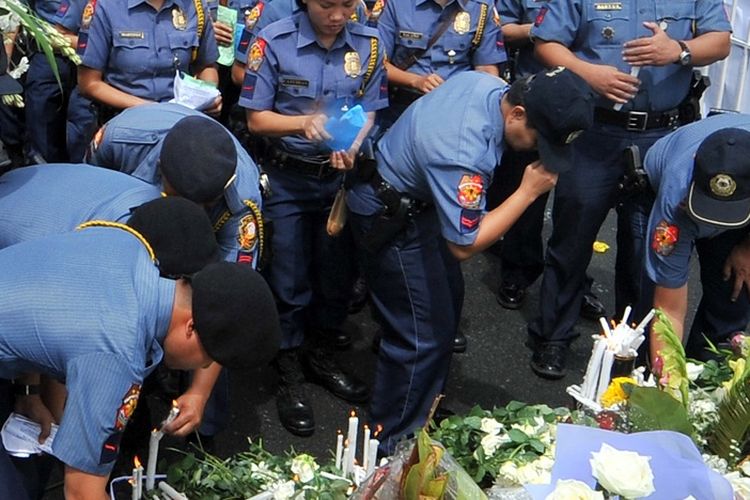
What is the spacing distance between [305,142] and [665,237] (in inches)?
49.7

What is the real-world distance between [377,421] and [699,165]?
1324 mm

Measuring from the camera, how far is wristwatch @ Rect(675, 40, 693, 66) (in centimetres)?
352

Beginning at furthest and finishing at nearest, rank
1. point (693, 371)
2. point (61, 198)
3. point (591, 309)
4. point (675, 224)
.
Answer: point (591, 309) → point (675, 224) → point (61, 198) → point (693, 371)

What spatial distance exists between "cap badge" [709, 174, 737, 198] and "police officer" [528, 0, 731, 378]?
0.72m

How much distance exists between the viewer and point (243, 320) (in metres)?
1.91

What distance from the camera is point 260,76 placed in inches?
131

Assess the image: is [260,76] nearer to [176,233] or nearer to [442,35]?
[442,35]

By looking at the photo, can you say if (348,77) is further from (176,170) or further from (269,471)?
(269,471)

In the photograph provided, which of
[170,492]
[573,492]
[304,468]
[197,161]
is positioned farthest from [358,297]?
[573,492]

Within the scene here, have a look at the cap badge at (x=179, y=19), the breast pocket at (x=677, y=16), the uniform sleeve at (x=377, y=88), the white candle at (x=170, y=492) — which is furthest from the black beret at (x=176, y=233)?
the breast pocket at (x=677, y=16)

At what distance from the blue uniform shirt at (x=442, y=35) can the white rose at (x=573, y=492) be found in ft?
8.46

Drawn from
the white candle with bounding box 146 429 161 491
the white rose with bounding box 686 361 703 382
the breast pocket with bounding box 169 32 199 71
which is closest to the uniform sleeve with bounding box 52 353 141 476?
the white candle with bounding box 146 429 161 491

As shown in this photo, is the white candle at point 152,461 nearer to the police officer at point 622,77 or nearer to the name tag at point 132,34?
the name tag at point 132,34

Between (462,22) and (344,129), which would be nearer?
(344,129)
